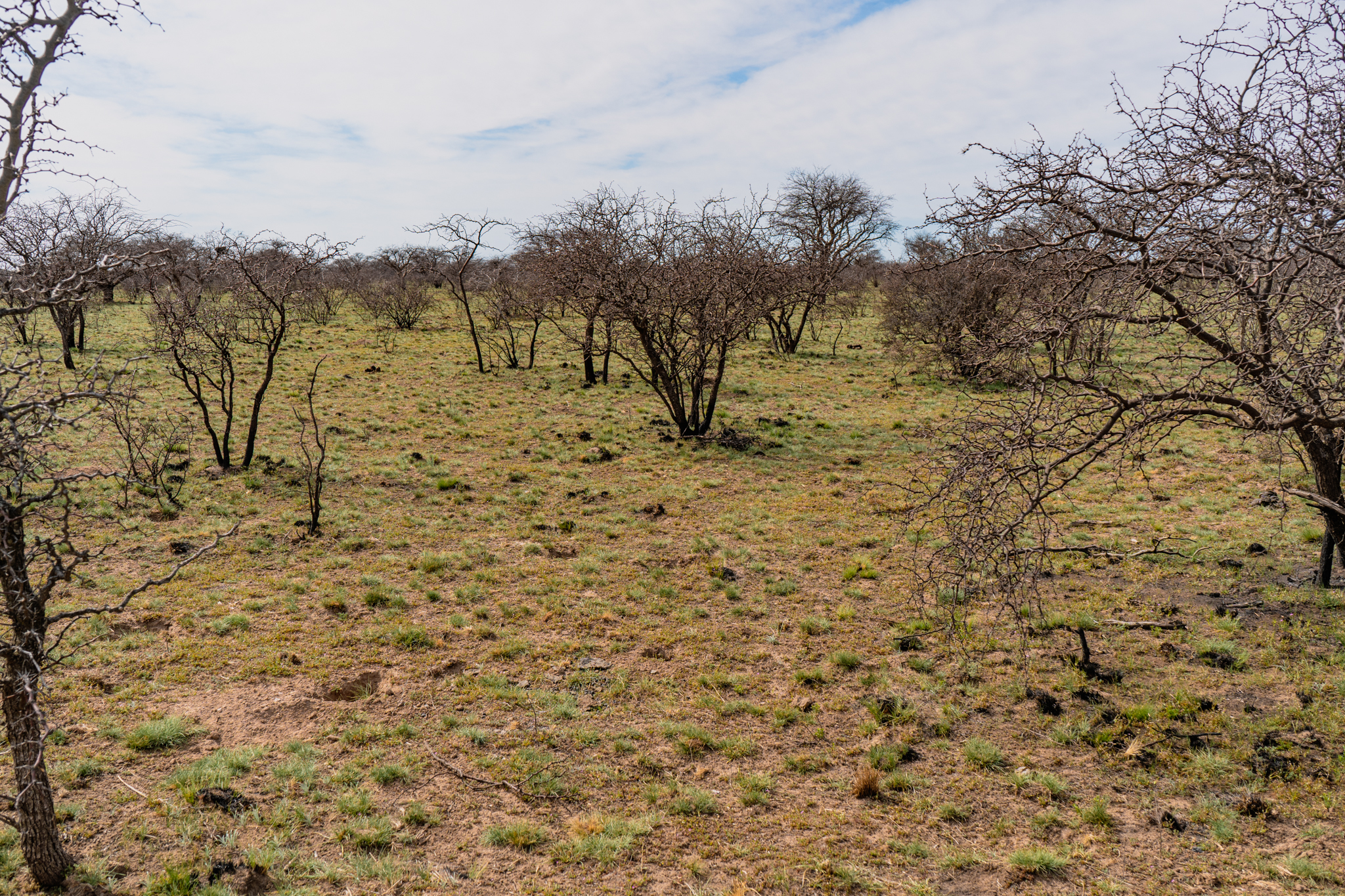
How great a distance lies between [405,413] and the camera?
52.4 feet

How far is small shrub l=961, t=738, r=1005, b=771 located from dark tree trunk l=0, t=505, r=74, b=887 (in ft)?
17.0

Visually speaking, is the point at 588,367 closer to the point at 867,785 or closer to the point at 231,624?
the point at 231,624

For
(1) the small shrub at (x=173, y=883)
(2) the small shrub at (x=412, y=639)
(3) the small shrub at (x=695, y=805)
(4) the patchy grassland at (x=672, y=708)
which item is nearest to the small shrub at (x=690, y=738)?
(4) the patchy grassland at (x=672, y=708)

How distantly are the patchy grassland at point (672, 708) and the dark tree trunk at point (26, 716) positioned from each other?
0.24 metres

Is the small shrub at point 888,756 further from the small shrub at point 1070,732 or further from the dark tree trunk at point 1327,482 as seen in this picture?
the dark tree trunk at point 1327,482

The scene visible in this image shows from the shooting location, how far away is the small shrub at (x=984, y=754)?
502 centimetres

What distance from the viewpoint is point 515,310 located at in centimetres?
2138

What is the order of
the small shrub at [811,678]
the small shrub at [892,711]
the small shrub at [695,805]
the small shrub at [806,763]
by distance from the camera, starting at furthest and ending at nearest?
the small shrub at [811,678]
the small shrub at [892,711]
the small shrub at [806,763]
the small shrub at [695,805]

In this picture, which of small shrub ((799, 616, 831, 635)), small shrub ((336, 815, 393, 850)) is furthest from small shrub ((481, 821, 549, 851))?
small shrub ((799, 616, 831, 635))

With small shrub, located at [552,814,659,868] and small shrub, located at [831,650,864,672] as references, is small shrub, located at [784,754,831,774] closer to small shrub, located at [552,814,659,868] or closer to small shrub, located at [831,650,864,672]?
→ small shrub, located at [552,814,659,868]

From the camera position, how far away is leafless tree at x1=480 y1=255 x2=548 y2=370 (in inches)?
796

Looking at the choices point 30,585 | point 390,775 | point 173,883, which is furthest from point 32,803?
point 390,775

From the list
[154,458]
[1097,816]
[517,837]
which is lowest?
[517,837]

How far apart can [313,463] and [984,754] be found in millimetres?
10956
